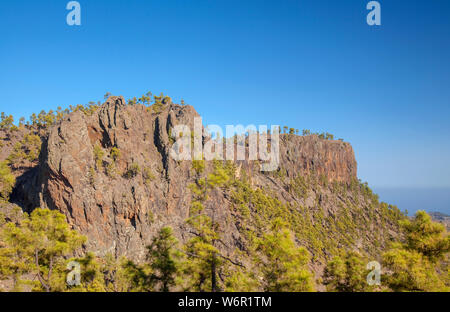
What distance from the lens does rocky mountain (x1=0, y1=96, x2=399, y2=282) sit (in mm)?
43041

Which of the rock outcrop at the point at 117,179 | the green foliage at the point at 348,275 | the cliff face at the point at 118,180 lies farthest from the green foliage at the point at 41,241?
the rock outcrop at the point at 117,179

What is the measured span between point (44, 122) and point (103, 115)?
32245 millimetres

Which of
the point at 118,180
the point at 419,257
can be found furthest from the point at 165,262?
the point at 118,180

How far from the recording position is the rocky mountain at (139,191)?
1695 inches

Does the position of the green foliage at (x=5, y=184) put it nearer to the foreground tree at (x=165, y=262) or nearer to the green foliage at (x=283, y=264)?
the foreground tree at (x=165, y=262)

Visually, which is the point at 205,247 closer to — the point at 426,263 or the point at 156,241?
the point at 156,241

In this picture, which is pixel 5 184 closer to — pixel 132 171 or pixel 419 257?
pixel 132 171

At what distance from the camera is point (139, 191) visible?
52.1 meters

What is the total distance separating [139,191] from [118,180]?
5.05 meters

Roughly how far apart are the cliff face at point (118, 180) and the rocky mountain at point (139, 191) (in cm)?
18

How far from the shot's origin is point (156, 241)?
15250 millimetres

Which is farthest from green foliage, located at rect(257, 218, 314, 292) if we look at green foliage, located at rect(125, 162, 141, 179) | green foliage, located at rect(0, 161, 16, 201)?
green foliage, located at rect(0, 161, 16, 201)

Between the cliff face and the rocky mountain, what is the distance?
182mm
